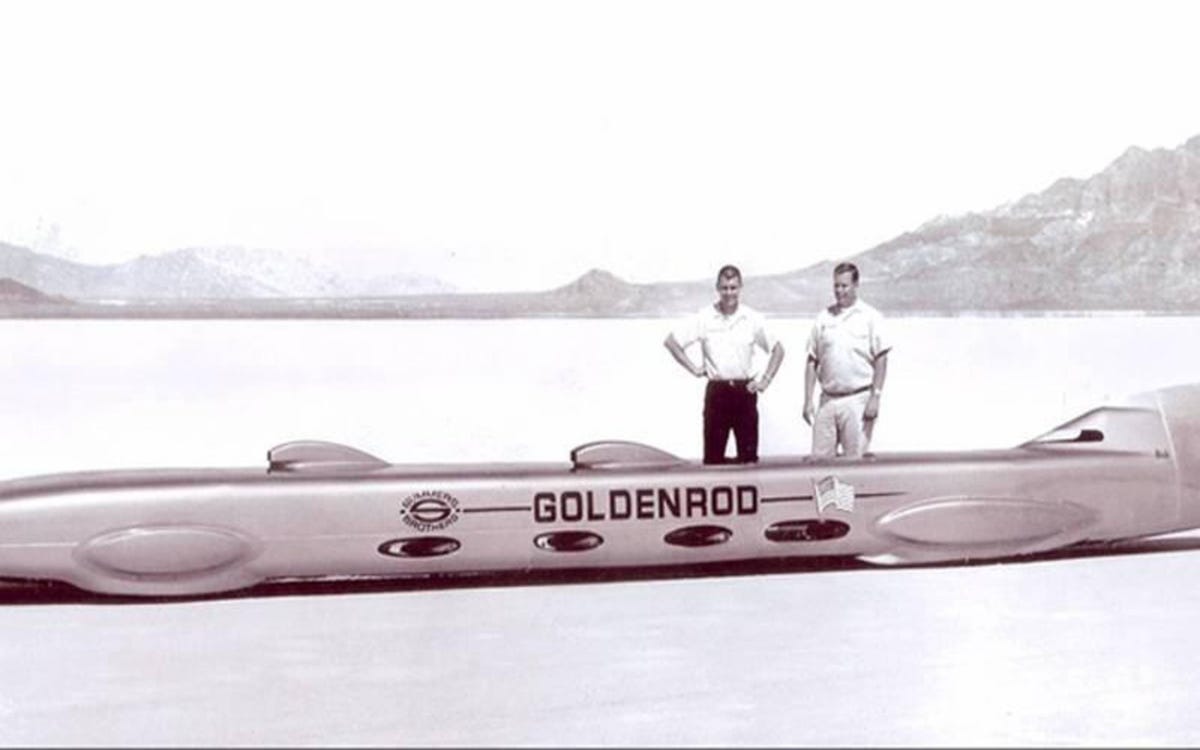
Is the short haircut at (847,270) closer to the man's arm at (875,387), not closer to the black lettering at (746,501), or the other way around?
the man's arm at (875,387)

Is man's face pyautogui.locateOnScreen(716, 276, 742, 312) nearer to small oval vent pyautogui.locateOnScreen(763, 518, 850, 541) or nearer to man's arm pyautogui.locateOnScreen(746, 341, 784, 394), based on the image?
man's arm pyautogui.locateOnScreen(746, 341, 784, 394)

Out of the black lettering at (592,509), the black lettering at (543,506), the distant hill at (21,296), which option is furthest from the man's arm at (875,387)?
the distant hill at (21,296)

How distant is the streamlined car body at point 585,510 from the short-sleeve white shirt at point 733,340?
1.53 ft

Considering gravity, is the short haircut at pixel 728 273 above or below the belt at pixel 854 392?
above

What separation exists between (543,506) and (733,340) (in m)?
1.31

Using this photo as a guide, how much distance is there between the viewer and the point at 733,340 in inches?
283

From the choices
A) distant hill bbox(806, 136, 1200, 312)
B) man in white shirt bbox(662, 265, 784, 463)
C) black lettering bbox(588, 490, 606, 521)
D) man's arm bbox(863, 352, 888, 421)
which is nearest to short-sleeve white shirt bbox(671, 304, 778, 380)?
man in white shirt bbox(662, 265, 784, 463)

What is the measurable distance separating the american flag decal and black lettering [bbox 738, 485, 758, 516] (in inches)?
11.2

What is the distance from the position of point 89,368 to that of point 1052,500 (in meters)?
17.7

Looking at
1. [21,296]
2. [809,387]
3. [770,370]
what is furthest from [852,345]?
[21,296]

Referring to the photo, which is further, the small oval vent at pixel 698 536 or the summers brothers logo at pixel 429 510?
the small oval vent at pixel 698 536

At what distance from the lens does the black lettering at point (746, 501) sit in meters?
6.71

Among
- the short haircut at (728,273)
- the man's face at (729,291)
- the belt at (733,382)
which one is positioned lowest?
the belt at (733,382)

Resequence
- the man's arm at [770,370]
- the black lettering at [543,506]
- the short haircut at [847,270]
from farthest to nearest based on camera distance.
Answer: the short haircut at [847,270] < the man's arm at [770,370] < the black lettering at [543,506]
